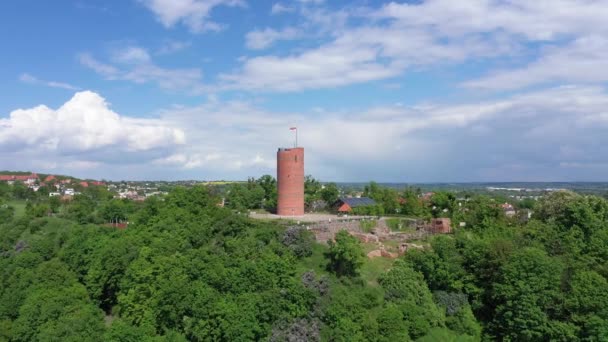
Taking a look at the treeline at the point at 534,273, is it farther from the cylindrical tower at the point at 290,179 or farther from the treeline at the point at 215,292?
the cylindrical tower at the point at 290,179

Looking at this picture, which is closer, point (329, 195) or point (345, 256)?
point (345, 256)

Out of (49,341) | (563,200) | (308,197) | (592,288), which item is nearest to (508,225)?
(563,200)

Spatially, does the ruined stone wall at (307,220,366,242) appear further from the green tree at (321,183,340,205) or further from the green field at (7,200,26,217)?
the green field at (7,200,26,217)

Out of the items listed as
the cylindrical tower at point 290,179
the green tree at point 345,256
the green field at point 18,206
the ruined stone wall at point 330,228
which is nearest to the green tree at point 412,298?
the green tree at point 345,256

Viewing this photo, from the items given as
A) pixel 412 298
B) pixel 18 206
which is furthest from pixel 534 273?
pixel 18 206

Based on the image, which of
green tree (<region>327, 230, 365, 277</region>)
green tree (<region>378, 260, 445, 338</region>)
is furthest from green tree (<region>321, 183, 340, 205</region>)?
green tree (<region>378, 260, 445, 338</region>)

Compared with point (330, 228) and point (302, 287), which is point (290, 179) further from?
point (302, 287)
